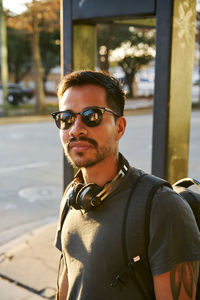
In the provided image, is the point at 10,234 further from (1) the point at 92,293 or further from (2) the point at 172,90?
(1) the point at 92,293

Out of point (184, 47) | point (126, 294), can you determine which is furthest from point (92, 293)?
point (184, 47)

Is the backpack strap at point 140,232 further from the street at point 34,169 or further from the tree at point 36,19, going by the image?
the tree at point 36,19

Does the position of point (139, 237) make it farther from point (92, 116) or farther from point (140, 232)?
point (92, 116)

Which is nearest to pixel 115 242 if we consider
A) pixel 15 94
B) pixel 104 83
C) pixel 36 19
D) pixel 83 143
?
pixel 83 143

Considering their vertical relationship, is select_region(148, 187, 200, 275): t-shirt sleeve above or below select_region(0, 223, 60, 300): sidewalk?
above

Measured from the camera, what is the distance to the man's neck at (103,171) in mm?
1763

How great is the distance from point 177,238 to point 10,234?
177 inches

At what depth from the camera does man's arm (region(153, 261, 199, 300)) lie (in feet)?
4.89

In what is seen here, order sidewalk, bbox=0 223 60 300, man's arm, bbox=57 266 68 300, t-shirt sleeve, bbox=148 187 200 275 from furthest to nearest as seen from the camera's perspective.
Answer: sidewalk, bbox=0 223 60 300
man's arm, bbox=57 266 68 300
t-shirt sleeve, bbox=148 187 200 275

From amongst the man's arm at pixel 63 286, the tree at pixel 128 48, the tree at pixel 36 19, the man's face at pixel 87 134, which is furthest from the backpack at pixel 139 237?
the tree at pixel 128 48

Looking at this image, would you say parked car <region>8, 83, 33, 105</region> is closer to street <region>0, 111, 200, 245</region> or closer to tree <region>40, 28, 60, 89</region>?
tree <region>40, 28, 60, 89</region>

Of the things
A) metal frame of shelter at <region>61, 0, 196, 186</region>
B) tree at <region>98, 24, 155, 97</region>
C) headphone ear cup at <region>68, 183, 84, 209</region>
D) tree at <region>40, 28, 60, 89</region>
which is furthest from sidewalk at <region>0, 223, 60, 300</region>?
tree at <region>40, 28, 60, 89</region>

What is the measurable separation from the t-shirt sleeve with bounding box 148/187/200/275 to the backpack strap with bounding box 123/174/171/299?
31mm

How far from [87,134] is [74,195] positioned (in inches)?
10.9
